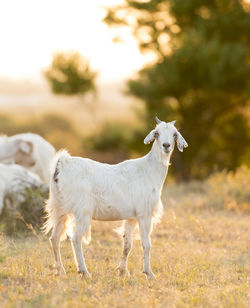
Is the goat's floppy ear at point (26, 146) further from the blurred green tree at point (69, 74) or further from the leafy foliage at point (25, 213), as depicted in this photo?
the blurred green tree at point (69, 74)

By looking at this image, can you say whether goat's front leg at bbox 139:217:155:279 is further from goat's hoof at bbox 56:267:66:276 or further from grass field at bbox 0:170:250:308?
goat's hoof at bbox 56:267:66:276

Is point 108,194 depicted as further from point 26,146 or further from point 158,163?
point 26,146

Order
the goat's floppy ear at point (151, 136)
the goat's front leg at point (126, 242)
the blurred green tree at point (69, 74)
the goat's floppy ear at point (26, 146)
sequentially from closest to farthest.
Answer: the goat's floppy ear at point (151, 136), the goat's front leg at point (126, 242), the goat's floppy ear at point (26, 146), the blurred green tree at point (69, 74)

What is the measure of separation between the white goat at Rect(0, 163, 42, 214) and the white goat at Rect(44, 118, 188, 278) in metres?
2.60

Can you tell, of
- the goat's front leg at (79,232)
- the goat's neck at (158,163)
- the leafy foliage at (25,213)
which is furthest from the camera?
the leafy foliage at (25,213)

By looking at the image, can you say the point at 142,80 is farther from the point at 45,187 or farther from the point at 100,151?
the point at 45,187

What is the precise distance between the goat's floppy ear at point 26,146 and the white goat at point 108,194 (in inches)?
182

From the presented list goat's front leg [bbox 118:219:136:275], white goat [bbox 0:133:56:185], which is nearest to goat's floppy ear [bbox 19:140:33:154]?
white goat [bbox 0:133:56:185]

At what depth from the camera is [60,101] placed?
191 ft

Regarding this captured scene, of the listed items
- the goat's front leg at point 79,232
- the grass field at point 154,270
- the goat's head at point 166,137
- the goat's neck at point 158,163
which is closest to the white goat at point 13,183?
the grass field at point 154,270

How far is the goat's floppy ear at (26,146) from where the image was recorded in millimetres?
10609

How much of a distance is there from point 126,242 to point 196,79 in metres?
11.8

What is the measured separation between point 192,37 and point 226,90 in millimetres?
2105

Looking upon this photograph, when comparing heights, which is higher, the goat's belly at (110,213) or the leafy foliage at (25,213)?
the leafy foliage at (25,213)
